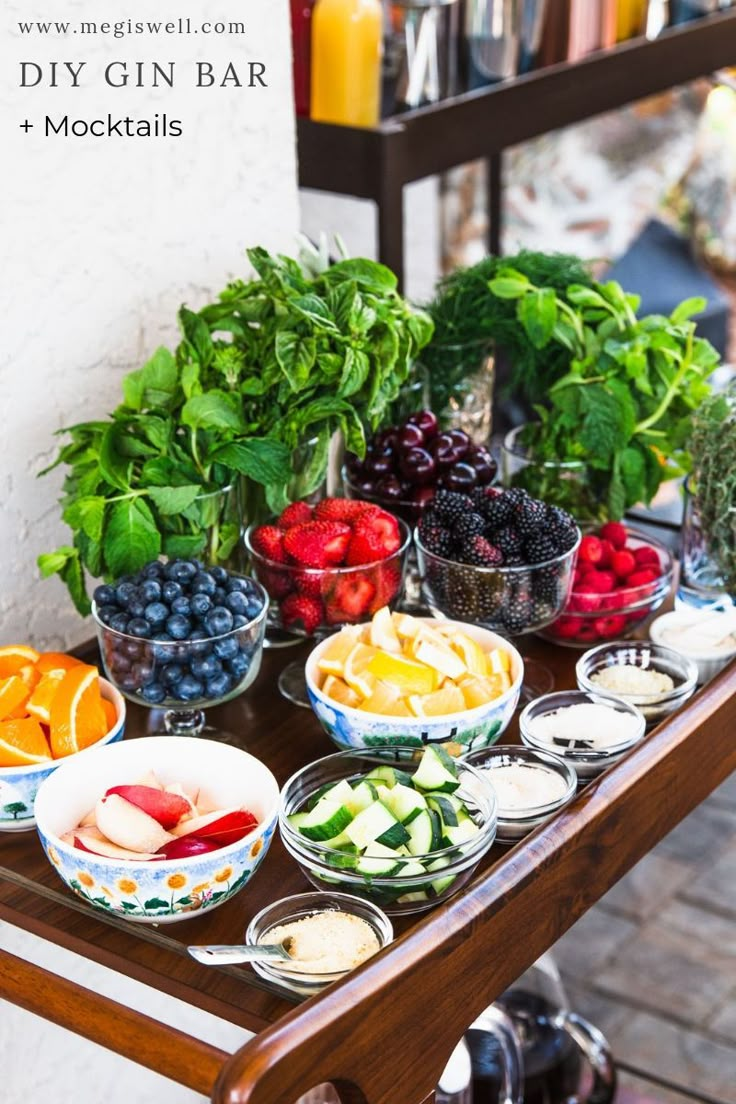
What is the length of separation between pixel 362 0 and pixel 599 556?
0.93 meters

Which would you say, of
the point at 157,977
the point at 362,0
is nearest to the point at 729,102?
the point at 362,0

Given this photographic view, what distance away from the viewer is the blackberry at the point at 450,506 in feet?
4.33

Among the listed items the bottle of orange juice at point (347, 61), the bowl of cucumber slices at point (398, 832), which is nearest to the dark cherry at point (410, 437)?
the bowl of cucumber slices at point (398, 832)

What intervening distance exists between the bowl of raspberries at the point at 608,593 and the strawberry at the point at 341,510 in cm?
22

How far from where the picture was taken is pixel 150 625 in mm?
1180

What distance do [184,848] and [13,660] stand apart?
0.96 ft

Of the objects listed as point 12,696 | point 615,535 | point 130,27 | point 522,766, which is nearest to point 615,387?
point 615,535

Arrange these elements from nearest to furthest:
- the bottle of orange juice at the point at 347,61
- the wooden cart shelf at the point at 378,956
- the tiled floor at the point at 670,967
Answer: the wooden cart shelf at the point at 378,956, the bottle of orange juice at the point at 347,61, the tiled floor at the point at 670,967

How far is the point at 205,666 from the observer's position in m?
1.18

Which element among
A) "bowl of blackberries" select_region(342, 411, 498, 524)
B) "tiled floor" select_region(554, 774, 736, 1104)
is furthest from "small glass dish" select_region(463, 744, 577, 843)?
"tiled floor" select_region(554, 774, 736, 1104)

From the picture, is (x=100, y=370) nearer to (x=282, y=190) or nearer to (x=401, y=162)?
(x=282, y=190)

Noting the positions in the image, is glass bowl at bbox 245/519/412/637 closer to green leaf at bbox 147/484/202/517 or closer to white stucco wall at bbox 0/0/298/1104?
green leaf at bbox 147/484/202/517

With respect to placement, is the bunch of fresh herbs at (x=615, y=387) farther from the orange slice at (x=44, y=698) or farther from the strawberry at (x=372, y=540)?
the orange slice at (x=44, y=698)

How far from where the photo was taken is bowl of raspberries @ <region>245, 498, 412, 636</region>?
1.28 meters
